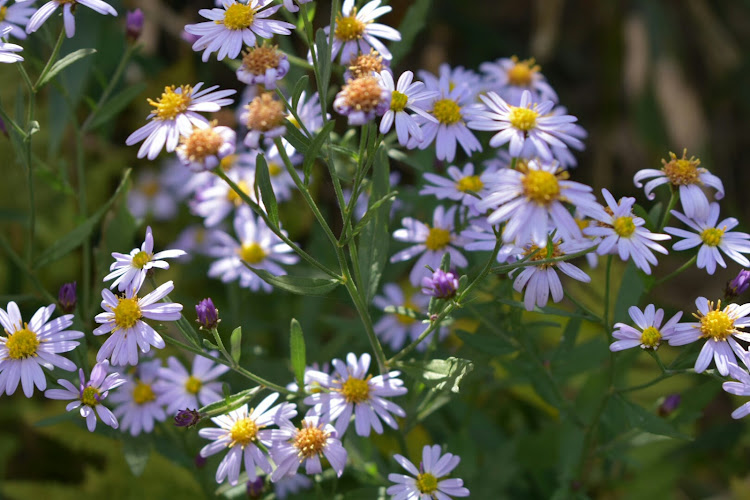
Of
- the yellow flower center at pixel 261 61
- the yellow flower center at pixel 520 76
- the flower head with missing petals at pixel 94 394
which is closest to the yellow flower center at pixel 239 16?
the yellow flower center at pixel 261 61

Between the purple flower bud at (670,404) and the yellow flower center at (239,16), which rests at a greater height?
the yellow flower center at (239,16)

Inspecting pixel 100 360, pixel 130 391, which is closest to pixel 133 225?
pixel 130 391

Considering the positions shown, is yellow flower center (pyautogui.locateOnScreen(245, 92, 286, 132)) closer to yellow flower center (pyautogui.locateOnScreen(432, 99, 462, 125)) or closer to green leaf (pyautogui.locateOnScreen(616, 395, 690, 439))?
yellow flower center (pyautogui.locateOnScreen(432, 99, 462, 125))

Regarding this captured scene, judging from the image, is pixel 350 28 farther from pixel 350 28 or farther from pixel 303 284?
pixel 303 284

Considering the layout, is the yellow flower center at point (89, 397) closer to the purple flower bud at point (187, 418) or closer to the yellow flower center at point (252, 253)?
the purple flower bud at point (187, 418)

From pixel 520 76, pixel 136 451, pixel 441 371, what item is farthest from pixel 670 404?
pixel 136 451

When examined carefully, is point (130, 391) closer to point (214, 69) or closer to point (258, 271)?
point (258, 271)

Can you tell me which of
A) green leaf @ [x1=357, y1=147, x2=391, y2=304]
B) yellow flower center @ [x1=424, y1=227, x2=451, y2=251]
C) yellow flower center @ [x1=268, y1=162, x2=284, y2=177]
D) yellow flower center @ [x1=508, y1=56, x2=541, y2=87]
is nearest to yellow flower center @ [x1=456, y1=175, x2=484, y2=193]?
yellow flower center @ [x1=424, y1=227, x2=451, y2=251]
